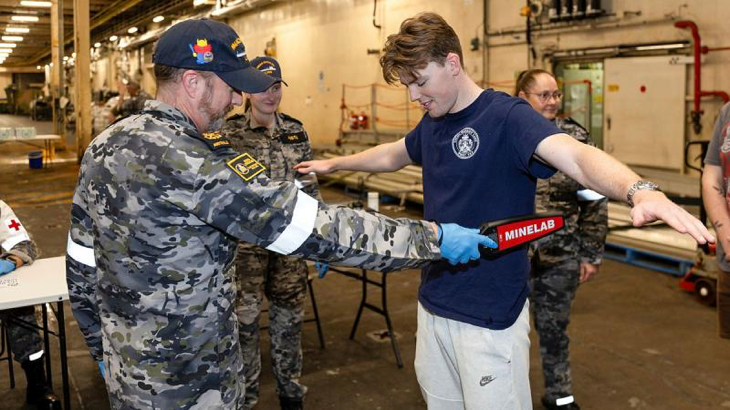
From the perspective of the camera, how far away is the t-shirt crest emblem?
1.98 metres

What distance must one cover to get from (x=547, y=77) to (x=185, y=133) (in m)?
2.19

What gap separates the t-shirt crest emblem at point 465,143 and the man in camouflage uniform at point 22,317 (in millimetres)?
2461

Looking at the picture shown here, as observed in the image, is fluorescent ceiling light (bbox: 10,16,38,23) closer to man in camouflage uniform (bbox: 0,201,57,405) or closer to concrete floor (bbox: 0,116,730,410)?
concrete floor (bbox: 0,116,730,410)

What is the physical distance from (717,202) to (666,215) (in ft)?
6.33

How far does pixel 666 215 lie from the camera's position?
1.37 meters

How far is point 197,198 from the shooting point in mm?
1629

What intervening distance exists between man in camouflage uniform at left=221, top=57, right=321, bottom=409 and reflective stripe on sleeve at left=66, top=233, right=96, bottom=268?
1346 mm

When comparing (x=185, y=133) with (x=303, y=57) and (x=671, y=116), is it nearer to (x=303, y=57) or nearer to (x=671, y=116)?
(x=671, y=116)

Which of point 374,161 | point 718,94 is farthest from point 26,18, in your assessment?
point 374,161

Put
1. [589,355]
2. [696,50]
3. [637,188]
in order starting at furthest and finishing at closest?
1. [696,50]
2. [589,355]
3. [637,188]

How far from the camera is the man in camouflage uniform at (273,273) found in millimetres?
→ 3342

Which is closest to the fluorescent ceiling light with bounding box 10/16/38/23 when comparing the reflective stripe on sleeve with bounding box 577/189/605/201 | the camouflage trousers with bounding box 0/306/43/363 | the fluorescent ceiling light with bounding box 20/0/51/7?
the fluorescent ceiling light with bounding box 20/0/51/7

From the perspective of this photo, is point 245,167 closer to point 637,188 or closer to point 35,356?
point 637,188

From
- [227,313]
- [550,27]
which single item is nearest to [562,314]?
[227,313]
